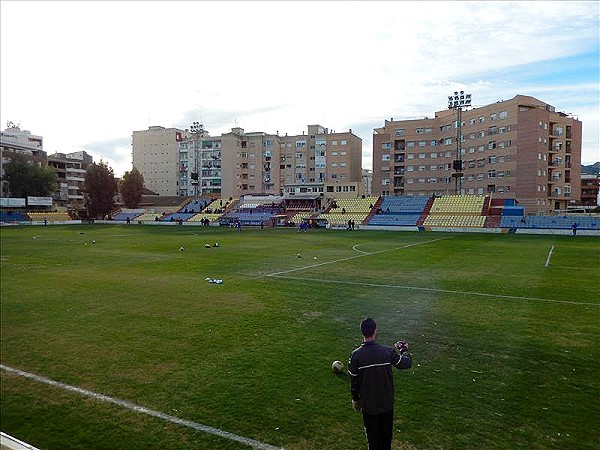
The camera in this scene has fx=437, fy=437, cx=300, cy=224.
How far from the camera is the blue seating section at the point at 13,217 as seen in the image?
273 feet

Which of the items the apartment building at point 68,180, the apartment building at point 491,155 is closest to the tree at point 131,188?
the apartment building at point 68,180

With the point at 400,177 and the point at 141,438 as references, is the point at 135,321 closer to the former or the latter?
the point at 141,438

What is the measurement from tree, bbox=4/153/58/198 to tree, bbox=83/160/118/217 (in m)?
10.0

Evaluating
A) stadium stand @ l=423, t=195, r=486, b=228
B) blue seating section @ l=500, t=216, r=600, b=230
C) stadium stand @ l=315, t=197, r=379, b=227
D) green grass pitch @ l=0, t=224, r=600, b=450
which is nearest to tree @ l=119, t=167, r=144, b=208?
stadium stand @ l=315, t=197, r=379, b=227

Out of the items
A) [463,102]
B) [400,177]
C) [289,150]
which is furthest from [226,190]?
[463,102]

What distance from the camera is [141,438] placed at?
6.03 metres

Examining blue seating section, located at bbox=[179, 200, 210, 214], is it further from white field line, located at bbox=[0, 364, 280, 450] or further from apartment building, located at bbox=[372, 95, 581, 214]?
white field line, located at bbox=[0, 364, 280, 450]

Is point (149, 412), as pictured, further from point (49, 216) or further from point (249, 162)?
point (249, 162)

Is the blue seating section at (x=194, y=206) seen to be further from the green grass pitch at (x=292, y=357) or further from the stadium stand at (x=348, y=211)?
the green grass pitch at (x=292, y=357)

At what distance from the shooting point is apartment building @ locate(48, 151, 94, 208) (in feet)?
379

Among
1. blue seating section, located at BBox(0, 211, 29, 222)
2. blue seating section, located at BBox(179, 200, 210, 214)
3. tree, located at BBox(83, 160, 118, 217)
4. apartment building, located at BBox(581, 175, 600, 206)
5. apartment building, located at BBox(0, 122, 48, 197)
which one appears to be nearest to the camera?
blue seating section, located at BBox(0, 211, 29, 222)

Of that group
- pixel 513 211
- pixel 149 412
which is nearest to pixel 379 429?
pixel 149 412

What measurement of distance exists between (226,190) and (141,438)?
10620 centimetres

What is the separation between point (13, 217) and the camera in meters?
84.3
